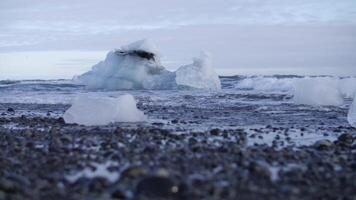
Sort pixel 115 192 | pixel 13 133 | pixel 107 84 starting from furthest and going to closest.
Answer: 1. pixel 107 84
2. pixel 13 133
3. pixel 115 192

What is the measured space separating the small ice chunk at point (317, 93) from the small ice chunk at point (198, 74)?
9.59 m

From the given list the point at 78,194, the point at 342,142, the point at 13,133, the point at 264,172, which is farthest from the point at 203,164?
the point at 13,133

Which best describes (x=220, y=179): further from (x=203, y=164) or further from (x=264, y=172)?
(x=203, y=164)

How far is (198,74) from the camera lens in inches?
1041

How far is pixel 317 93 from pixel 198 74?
11014 millimetres

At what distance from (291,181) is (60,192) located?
1.77m

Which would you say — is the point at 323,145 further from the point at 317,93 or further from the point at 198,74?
the point at 198,74

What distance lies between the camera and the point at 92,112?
9508mm

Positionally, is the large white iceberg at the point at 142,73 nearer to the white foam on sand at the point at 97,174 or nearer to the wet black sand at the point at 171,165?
the wet black sand at the point at 171,165

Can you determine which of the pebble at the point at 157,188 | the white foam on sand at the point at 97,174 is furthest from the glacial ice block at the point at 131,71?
the pebble at the point at 157,188

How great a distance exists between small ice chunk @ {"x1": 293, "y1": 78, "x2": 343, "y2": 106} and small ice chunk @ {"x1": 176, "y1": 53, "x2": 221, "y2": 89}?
9586 mm

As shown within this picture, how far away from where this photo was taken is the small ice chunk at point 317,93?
1595cm

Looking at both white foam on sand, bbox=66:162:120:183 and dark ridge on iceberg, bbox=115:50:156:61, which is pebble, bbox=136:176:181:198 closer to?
white foam on sand, bbox=66:162:120:183

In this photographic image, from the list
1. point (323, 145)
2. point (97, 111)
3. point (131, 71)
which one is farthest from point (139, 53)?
point (323, 145)
